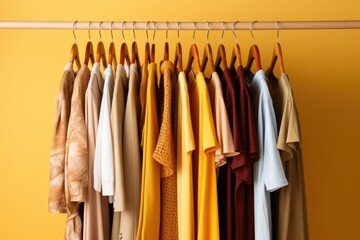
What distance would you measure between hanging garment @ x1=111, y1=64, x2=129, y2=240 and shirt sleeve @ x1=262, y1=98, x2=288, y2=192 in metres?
0.42

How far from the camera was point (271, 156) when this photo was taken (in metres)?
1.08

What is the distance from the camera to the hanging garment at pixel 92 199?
44.0 inches

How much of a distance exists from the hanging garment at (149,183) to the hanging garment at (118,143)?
63 millimetres

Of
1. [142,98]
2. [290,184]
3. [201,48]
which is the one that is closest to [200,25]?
[142,98]

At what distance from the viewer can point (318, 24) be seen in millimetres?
1261

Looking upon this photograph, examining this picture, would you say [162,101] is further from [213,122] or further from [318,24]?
[318,24]

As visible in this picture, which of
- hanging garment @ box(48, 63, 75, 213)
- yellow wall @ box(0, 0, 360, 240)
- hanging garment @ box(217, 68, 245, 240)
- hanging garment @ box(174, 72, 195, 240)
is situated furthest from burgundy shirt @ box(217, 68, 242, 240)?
yellow wall @ box(0, 0, 360, 240)

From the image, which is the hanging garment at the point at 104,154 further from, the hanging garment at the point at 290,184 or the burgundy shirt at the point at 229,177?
the hanging garment at the point at 290,184

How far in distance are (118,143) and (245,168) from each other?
38cm

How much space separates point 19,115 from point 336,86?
1475mm

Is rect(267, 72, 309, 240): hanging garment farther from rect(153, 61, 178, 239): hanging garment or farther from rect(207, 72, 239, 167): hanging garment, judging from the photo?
rect(153, 61, 178, 239): hanging garment

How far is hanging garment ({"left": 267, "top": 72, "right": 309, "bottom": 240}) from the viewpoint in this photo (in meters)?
1.09

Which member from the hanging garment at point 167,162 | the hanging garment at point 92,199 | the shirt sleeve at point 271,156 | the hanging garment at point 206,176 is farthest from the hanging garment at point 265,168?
the hanging garment at point 92,199

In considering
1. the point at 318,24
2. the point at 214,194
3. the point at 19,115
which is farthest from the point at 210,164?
the point at 19,115
